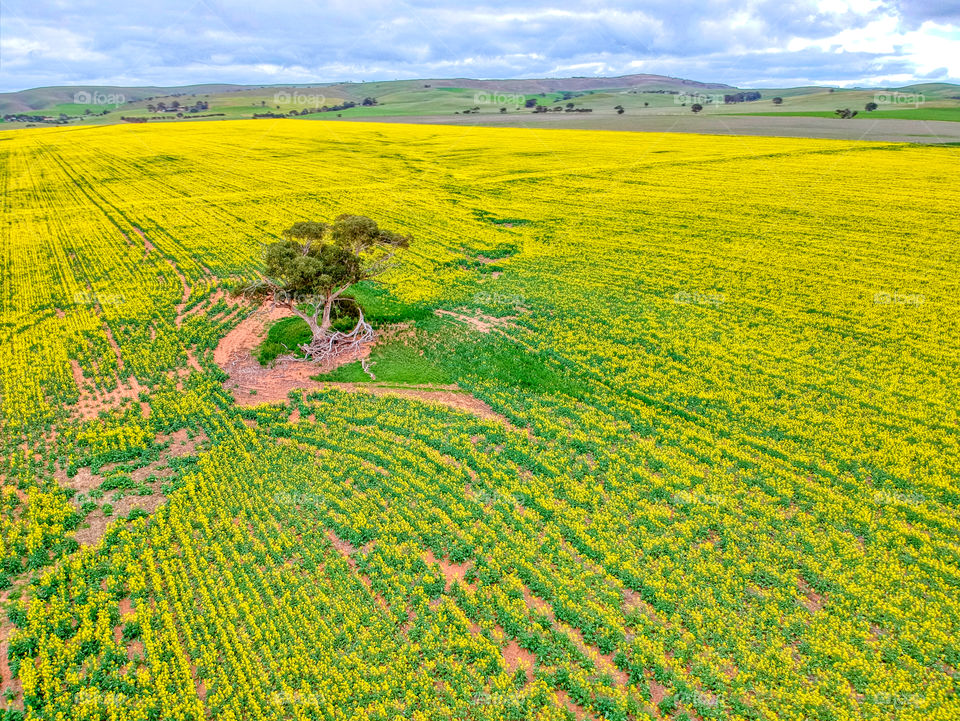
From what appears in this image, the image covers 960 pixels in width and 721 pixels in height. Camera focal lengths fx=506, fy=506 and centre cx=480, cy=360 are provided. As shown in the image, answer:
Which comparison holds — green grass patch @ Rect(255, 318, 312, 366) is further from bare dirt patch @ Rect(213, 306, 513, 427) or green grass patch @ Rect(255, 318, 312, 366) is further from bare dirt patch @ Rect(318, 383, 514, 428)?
bare dirt patch @ Rect(318, 383, 514, 428)

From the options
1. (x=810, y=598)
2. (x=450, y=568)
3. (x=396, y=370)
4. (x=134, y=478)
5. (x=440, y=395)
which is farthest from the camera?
(x=396, y=370)

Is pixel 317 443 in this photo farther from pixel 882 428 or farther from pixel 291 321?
pixel 882 428

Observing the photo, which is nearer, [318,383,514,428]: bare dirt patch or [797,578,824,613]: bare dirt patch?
[797,578,824,613]: bare dirt patch

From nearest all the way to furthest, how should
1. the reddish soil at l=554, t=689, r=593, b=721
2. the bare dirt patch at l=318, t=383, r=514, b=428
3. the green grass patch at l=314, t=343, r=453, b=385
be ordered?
the reddish soil at l=554, t=689, r=593, b=721 → the bare dirt patch at l=318, t=383, r=514, b=428 → the green grass patch at l=314, t=343, r=453, b=385

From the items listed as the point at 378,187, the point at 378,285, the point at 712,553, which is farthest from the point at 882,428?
the point at 378,187

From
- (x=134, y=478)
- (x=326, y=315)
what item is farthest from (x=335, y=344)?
(x=134, y=478)

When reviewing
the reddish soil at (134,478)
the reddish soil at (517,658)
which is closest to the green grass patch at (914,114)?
the reddish soil at (517,658)

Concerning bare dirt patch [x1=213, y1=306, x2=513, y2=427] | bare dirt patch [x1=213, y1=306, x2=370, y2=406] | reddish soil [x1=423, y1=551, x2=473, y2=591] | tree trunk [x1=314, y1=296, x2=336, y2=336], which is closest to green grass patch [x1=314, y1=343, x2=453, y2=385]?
bare dirt patch [x1=213, y1=306, x2=513, y2=427]

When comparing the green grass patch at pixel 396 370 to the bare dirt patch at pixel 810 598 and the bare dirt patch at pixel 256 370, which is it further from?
the bare dirt patch at pixel 810 598

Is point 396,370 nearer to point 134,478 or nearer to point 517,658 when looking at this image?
point 134,478
